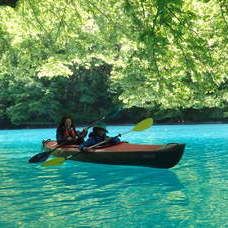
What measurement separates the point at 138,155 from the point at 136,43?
2810 millimetres

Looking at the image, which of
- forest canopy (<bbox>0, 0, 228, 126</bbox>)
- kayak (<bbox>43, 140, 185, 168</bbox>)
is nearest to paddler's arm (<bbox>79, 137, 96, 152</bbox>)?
kayak (<bbox>43, 140, 185, 168</bbox>)

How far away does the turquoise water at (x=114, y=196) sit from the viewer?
5.57 metres

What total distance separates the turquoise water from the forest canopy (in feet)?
6.22

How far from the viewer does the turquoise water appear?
18.3 ft

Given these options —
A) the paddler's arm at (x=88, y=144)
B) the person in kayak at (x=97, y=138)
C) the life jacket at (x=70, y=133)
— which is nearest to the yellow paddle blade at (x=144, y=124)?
the person in kayak at (x=97, y=138)

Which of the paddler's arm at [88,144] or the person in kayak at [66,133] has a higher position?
the person in kayak at [66,133]

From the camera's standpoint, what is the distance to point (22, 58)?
15758 millimetres

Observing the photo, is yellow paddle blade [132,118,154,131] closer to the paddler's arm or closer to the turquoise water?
the turquoise water

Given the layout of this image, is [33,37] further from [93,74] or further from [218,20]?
[93,74]

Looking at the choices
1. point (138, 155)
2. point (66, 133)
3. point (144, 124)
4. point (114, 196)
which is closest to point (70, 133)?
point (66, 133)

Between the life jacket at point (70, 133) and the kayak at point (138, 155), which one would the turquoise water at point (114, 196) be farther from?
the life jacket at point (70, 133)

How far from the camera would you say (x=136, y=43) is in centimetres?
996

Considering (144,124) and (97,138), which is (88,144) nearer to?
(97,138)

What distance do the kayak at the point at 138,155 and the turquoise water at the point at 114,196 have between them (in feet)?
0.72
